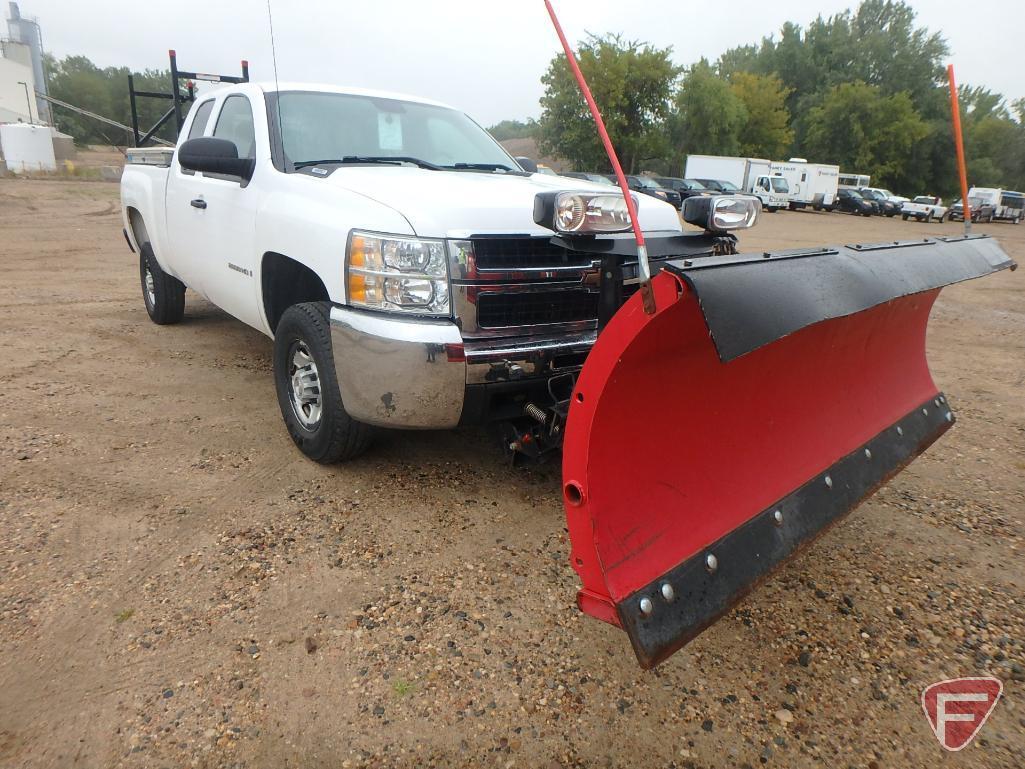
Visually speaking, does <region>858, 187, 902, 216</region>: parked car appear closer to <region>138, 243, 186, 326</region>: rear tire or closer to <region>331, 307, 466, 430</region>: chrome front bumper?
<region>138, 243, 186, 326</region>: rear tire

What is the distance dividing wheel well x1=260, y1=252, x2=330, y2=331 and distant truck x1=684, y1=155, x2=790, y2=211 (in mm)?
32224

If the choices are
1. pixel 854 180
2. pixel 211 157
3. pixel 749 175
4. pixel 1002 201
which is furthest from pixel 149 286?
pixel 854 180

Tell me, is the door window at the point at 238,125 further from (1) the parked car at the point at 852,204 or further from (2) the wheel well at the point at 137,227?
(1) the parked car at the point at 852,204

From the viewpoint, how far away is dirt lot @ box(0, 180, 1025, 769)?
6.76 feet

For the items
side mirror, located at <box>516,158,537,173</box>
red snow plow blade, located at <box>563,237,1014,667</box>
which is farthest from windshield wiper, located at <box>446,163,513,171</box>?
red snow plow blade, located at <box>563,237,1014,667</box>

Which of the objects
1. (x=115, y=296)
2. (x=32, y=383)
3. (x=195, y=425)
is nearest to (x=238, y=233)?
(x=195, y=425)

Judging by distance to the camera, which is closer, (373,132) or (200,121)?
(373,132)

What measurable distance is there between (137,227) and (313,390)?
4.22 metres

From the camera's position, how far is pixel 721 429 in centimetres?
247

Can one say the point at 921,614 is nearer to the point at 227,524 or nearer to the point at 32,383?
the point at 227,524

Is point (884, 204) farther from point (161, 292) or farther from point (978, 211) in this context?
point (161, 292)

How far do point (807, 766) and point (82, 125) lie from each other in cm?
7679

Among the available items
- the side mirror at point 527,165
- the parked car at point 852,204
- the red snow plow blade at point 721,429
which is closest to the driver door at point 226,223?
the side mirror at point 527,165

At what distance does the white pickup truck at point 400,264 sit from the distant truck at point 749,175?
105ft
